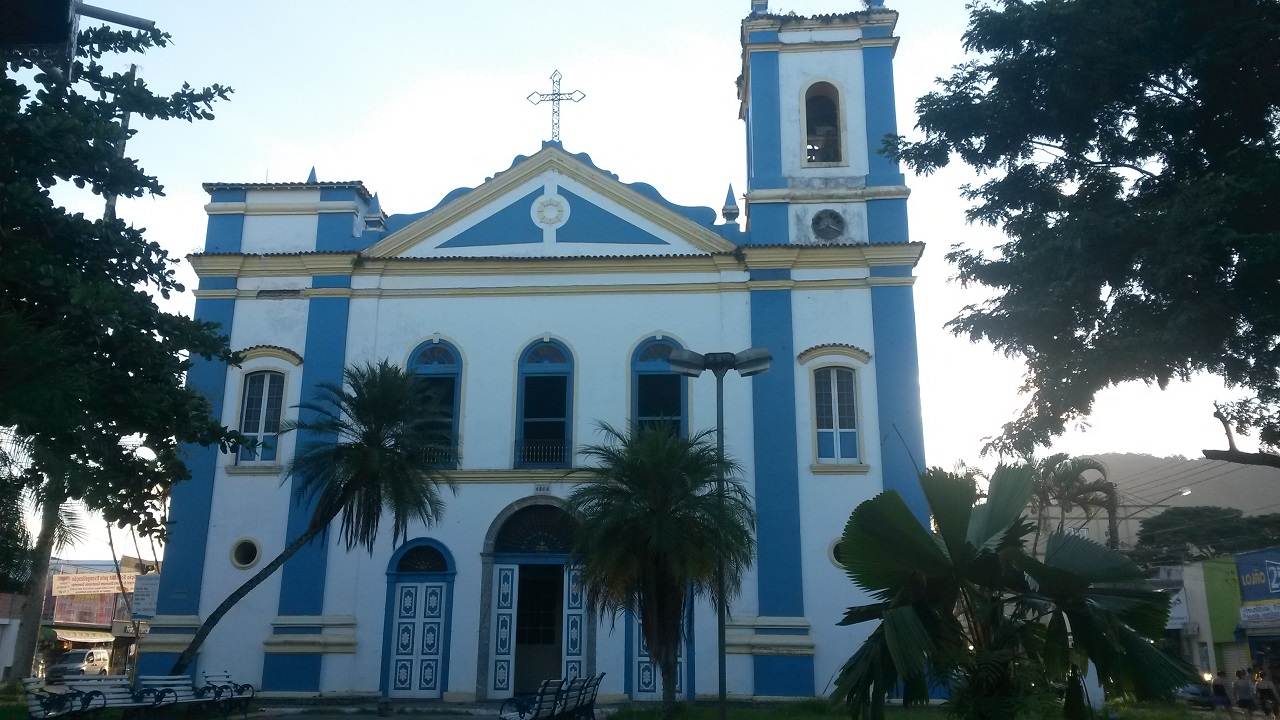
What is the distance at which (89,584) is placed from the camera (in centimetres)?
5359

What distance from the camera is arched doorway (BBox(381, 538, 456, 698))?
19641 mm

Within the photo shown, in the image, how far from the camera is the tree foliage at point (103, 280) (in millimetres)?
10445

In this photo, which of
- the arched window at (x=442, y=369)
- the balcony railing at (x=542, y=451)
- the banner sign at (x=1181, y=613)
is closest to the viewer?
the balcony railing at (x=542, y=451)

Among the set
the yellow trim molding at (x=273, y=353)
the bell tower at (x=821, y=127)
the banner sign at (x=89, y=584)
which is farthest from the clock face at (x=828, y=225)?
the banner sign at (x=89, y=584)

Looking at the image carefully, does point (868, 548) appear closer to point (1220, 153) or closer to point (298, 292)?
point (1220, 153)

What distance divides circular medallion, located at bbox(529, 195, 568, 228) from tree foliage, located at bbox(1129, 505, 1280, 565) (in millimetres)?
30969

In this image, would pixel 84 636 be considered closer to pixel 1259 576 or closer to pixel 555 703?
pixel 555 703

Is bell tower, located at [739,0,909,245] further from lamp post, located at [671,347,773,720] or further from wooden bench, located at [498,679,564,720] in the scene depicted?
wooden bench, located at [498,679,564,720]

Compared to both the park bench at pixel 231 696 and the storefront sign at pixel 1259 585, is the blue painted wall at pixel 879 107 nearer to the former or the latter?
the park bench at pixel 231 696

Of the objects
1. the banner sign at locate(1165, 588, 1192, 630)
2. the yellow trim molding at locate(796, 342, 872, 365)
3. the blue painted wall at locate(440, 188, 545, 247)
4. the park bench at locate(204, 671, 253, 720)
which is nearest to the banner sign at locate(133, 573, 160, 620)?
the park bench at locate(204, 671, 253, 720)

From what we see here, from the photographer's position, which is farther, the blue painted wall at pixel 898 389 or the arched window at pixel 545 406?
the arched window at pixel 545 406

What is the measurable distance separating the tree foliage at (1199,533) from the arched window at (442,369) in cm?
3205

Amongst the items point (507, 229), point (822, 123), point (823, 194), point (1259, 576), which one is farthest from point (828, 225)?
point (1259, 576)

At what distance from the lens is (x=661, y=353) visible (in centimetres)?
2133
